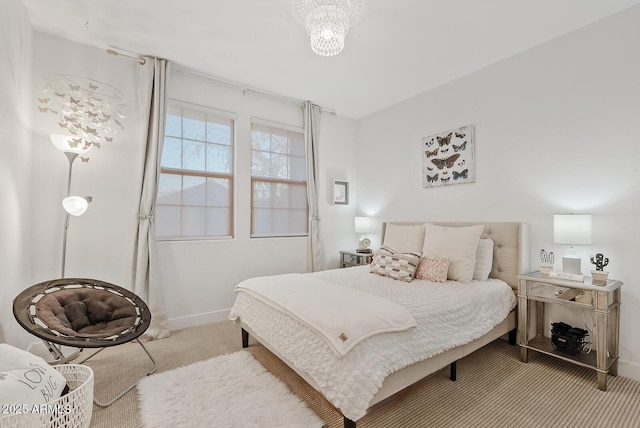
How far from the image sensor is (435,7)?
2.18 metres

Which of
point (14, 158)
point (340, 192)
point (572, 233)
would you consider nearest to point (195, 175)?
point (14, 158)

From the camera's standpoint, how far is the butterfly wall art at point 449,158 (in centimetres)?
320

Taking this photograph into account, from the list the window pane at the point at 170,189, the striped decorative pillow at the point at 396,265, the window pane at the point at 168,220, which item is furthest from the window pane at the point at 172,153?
the striped decorative pillow at the point at 396,265

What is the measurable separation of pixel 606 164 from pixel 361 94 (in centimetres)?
257

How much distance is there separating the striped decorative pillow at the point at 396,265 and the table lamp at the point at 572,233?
44.8 inches

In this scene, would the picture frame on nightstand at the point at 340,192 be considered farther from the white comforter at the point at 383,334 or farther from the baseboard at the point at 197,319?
the baseboard at the point at 197,319

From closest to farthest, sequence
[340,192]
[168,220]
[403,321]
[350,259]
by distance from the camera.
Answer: [403,321]
[168,220]
[350,259]
[340,192]

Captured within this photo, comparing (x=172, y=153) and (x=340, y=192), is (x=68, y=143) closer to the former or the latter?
(x=172, y=153)

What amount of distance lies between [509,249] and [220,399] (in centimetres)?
276

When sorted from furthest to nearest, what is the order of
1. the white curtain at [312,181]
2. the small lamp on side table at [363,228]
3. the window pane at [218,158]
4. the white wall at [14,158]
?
the small lamp on side table at [363,228] < the white curtain at [312,181] < the window pane at [218,158] < the white wall at [14,158]

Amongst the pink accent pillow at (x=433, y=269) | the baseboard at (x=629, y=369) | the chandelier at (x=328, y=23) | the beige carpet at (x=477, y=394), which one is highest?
the chandelier at (x=328, y=23)

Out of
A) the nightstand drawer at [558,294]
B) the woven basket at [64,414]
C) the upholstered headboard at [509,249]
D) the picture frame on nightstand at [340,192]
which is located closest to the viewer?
the woven basket at [64,414]

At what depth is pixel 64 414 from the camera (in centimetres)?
125

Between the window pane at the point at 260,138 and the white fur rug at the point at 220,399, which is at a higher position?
the window pane at the point at 260,138
